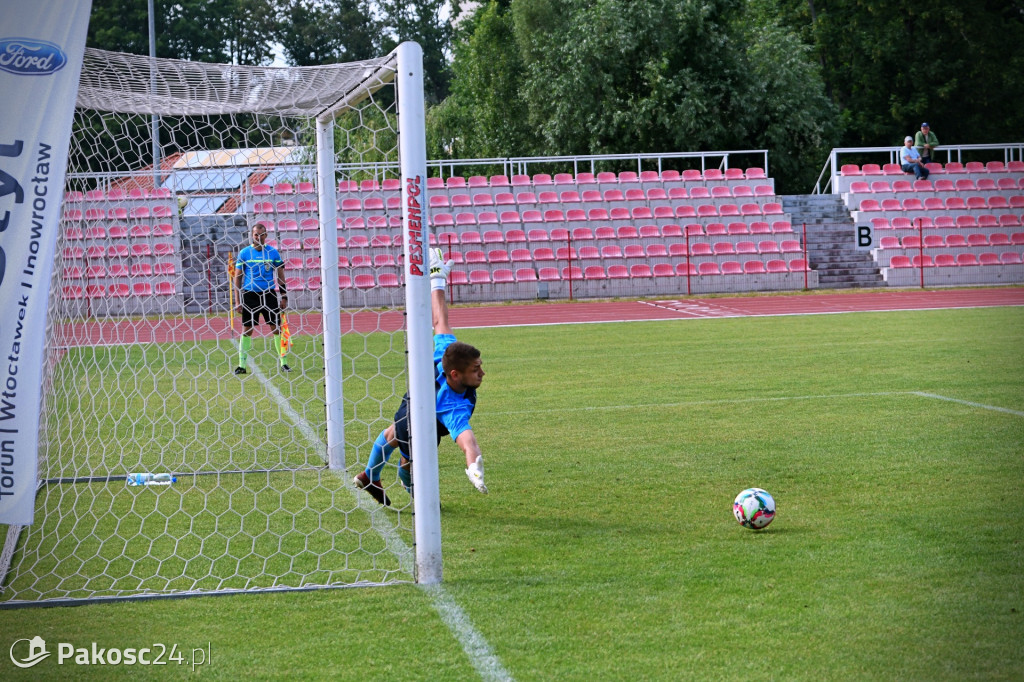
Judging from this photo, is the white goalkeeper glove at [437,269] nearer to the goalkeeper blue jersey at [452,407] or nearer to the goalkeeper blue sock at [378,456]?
the goalkeeper blue jersey at [452,407]

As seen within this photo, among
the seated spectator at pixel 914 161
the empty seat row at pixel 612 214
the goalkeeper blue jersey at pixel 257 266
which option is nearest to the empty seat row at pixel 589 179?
the empty seat row at pixel 612 214

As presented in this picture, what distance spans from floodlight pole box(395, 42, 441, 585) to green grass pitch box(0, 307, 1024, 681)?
0.26 meters

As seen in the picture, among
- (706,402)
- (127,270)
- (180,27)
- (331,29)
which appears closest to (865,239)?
(706,402)

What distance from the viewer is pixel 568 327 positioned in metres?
18.7

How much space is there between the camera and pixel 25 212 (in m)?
4.27

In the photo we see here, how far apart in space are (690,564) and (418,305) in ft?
5.62

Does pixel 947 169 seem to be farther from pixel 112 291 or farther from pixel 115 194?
pixel 115 194

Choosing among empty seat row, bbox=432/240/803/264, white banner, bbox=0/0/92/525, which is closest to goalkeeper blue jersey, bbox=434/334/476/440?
white banner, bbox=0/0/92/525

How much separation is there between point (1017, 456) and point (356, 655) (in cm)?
506

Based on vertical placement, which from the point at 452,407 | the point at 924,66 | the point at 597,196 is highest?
the point at 924,66

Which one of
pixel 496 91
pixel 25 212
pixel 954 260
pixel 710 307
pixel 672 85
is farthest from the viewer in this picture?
pixel 496 91

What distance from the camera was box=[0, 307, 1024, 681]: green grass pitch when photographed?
3758mm

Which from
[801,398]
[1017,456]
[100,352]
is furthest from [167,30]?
[1017,456]

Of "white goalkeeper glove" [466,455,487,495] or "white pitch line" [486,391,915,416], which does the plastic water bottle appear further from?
"white pitch line" [486,391,915,416]
